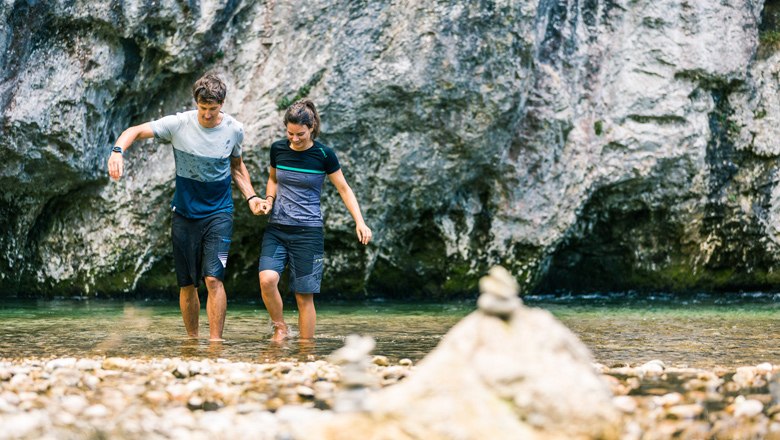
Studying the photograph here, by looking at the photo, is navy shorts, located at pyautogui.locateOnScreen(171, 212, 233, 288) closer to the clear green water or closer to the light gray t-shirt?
the light gray t-shirt

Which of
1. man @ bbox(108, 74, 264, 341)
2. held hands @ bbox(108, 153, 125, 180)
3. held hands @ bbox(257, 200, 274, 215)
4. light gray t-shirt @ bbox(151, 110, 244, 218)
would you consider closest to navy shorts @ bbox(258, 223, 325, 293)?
held hands @ bbox(257, 200, 274, 215)

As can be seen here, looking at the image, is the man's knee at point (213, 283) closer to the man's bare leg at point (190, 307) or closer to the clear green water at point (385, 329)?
the man's bare leg at point (190, 307)

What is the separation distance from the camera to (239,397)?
198 inches

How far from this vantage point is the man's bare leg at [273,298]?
7844 millimetres

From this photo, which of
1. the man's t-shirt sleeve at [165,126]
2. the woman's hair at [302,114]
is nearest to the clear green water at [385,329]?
the man's t-shirt sleeve at [165,126]

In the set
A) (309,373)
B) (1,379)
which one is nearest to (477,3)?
(309,373)

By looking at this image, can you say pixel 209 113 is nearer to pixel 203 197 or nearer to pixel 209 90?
pixel 209 90

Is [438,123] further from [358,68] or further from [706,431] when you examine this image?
[706,431]

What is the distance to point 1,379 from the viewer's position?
5.52 m

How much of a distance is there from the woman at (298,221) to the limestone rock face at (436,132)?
4.61 meters

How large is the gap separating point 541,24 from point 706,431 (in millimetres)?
10135

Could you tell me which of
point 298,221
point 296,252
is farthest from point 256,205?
point 296,252

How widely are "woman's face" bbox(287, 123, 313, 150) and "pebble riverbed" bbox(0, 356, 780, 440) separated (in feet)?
6.89

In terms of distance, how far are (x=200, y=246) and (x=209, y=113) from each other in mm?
1171
